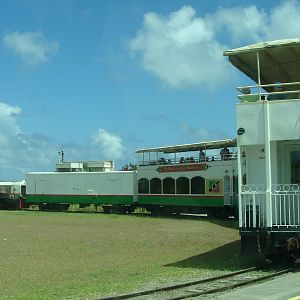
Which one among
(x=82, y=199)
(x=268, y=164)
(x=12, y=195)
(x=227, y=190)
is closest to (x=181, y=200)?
(x=227, y=190)

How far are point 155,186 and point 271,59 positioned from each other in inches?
1103

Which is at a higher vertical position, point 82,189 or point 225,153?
point 225,153

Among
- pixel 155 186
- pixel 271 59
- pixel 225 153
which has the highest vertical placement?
pixel 271 59

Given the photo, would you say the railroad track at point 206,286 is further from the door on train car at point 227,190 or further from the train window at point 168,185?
the train window at point 168,185

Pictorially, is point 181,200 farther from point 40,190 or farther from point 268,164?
point 268,164

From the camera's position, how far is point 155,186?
44.0 meters

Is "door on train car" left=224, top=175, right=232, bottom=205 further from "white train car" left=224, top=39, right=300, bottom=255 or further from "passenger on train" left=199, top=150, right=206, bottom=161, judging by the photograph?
"white train car" left=224, top=39, right=300, bottom=255

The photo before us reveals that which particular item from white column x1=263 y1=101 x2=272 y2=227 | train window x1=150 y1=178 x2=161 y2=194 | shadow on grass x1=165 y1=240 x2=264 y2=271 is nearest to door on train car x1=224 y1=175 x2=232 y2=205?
train window x1=150 y1=178 x2=161 y2=194

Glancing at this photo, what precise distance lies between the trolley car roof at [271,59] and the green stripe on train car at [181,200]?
21.9 m

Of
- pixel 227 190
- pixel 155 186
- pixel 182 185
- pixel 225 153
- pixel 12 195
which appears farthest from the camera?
pixel 12 195

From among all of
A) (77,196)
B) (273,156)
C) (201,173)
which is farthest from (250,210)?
(77,196)

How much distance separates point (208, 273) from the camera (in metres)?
14.4

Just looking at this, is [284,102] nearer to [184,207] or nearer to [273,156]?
[273,156]

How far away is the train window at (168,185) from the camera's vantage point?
4259 cm
